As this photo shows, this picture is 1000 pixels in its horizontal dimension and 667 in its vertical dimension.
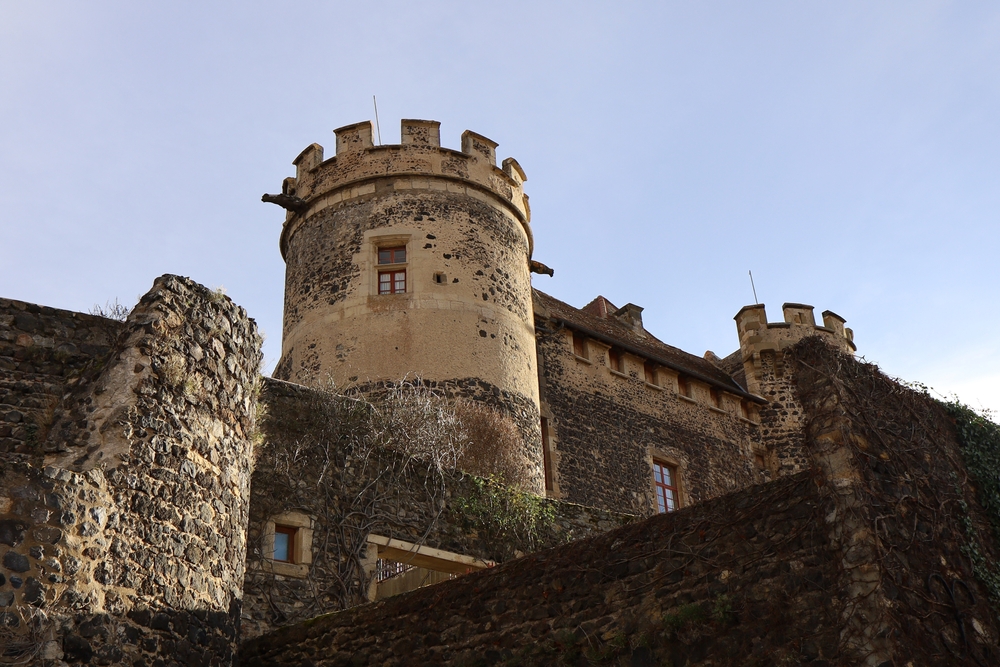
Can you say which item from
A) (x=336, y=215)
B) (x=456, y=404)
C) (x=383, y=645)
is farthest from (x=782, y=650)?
(x=336, y=215)

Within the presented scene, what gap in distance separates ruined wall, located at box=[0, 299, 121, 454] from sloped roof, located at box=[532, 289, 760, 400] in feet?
35.6

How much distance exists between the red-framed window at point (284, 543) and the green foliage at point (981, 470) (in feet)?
18.3

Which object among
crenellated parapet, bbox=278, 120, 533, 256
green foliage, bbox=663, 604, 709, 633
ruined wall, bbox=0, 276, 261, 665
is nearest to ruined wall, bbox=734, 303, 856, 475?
crenellated parapet, bbox=278, 120, 533, 256

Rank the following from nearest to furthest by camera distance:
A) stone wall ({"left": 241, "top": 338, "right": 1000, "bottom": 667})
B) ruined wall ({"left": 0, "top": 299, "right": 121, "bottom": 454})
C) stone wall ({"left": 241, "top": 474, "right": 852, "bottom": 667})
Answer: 1. stone wall ({"left": 241, "top": 338, "right": 1000, "bottom": 667})
2. stone wall ({"left": 241, "top": 474, "right": 852, "bottom": 667})
3. ruined wall ({"left": 0, "top": 299, "right": 121, "bottom": 454})

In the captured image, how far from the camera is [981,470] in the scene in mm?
6312

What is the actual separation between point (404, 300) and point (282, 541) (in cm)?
545

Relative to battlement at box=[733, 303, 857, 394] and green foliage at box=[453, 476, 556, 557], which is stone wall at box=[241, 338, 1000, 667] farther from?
battlement at box=[733, 303, 857, 394]

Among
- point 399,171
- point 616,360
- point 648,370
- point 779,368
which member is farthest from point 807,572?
point 779,368

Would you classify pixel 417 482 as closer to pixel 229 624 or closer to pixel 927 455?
pixel 229 624

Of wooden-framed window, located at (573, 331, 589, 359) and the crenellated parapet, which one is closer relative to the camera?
the crenellated parapet

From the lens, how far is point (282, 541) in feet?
30.0

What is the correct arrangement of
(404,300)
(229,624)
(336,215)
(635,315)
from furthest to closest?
1. (635,315)
2. (336,215)
3. (404,300)
4. (229,624)

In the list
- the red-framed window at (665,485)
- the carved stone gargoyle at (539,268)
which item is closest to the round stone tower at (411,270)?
the carved stone gargoyle at (539,268)

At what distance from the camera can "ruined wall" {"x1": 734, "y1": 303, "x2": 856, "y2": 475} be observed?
20234 mm
